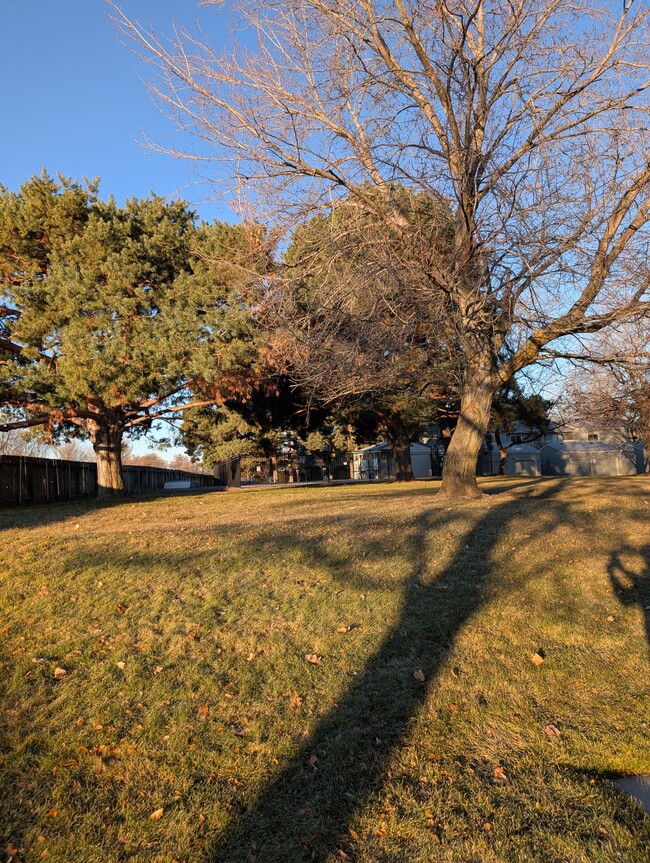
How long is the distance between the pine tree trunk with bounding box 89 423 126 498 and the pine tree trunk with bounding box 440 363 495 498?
13.2 m

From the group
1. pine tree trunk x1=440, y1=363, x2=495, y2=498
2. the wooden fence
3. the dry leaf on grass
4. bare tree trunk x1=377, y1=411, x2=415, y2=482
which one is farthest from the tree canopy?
the dry leaf on grass

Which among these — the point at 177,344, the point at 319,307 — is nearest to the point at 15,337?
the point at 177,344

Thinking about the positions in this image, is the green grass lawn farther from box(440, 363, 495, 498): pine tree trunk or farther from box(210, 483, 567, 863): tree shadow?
box(440, 363, 495, 498): pine tree trunk

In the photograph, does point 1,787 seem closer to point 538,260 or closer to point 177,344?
point 538,260

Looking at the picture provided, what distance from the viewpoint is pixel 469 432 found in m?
13.1

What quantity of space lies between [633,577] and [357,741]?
14.2 feet

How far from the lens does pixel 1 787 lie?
3.45 metres

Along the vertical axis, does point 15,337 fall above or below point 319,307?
above

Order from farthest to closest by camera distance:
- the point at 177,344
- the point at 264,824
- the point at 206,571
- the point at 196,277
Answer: the point at 196,277
the point at 177,344
the point at 206,571
the point at 264,824

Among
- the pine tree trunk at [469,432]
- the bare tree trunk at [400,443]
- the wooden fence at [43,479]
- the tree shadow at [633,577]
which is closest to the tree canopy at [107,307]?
the wooden fence at [43,479]

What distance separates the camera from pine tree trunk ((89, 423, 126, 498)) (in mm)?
22203

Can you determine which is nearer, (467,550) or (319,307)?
(467,550)

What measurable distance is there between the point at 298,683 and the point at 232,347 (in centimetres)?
1320

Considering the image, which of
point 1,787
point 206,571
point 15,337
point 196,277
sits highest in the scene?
point 196,277
